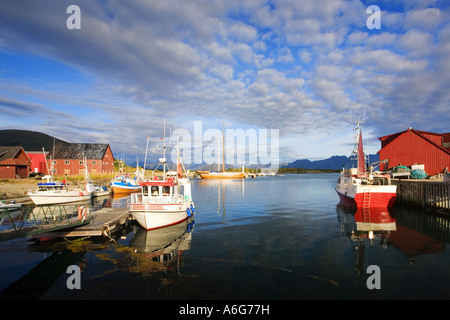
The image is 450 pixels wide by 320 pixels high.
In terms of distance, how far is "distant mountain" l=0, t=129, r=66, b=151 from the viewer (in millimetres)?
157625

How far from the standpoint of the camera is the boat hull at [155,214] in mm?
20250

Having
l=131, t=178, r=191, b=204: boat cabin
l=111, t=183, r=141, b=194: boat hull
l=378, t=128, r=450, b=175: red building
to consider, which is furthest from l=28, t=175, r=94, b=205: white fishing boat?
l=378, t=128, r=450, b=175: red building

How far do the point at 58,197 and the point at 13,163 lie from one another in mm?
31360

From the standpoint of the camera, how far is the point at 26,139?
16800cm

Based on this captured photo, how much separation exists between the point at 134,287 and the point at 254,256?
7.03 metres

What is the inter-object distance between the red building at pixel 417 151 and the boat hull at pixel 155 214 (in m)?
44.5

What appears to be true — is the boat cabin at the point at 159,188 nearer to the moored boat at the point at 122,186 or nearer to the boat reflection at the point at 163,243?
the boat reflection at the point at 163,243

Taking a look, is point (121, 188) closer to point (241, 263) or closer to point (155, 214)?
point (155, 214)

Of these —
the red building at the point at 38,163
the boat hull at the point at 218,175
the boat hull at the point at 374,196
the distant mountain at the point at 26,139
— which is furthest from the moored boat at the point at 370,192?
the distant mountain at the point at 26,139

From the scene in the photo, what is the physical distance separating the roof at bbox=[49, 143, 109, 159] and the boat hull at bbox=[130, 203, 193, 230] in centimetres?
6396

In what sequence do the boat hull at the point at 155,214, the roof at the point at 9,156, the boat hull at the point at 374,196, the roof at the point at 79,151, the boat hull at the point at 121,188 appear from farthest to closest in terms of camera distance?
1. the roof at the point at 79,151
2. the roof at the point at 9,156
3. the boat hull at the point at 121,188
4. the boat hull at the point at 374,196
5. the boat hull at the point at 155,214

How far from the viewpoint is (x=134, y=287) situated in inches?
419
